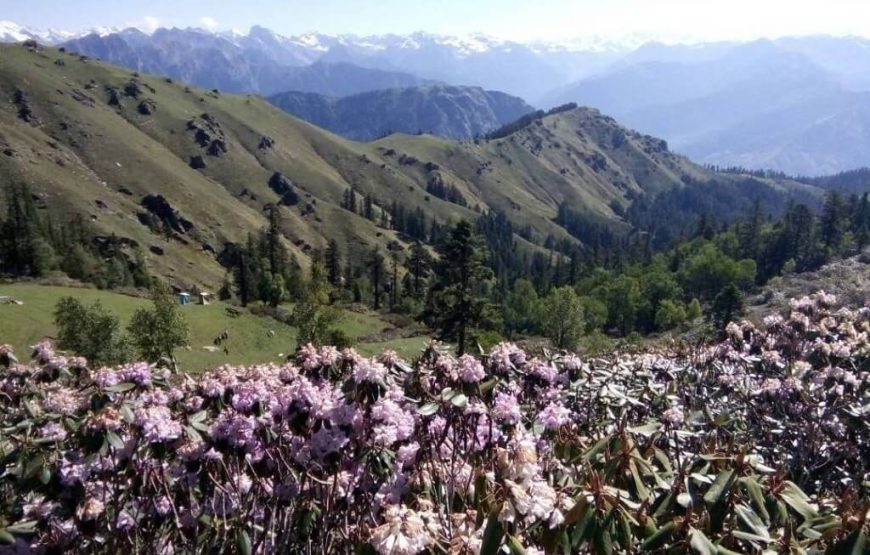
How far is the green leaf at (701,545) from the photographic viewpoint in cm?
326

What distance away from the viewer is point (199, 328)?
70125 mm

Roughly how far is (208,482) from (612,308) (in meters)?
119

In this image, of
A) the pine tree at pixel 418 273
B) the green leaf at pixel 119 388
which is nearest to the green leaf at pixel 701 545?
the green leaf at pixel 119 388

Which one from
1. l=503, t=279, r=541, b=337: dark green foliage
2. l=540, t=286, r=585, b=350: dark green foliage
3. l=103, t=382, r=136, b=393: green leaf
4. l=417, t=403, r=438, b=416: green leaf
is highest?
l=417, t=403, r=438, b=416: green leaf

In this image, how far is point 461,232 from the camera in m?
58.4

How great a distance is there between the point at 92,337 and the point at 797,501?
2065 inches

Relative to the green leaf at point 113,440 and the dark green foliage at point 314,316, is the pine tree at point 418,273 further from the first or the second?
the green leaf at point 113,440

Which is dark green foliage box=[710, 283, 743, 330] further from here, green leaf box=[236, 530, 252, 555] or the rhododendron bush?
green leaf box=[236, 530, 252, 555]

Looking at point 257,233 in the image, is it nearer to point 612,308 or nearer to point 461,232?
point 612,308

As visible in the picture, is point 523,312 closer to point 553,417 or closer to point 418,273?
point 418,273

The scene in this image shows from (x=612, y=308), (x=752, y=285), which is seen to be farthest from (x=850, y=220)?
(x=612, y=308)

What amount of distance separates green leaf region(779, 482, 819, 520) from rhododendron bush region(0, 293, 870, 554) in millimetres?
18

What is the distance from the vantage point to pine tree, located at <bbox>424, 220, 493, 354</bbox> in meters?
58.2

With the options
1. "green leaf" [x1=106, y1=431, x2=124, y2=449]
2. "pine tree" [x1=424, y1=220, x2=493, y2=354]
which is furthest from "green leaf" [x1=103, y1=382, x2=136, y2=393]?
"pine tree" [x1=424, y1=220, x2=493, y2=354]
